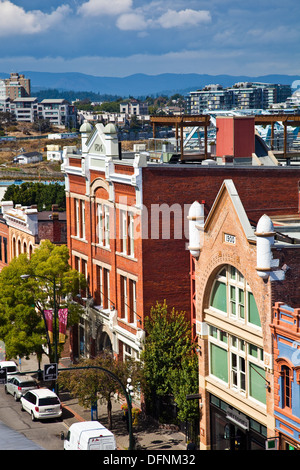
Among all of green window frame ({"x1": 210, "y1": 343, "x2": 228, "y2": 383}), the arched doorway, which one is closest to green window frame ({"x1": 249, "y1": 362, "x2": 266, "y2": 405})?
green window frame ({"x1": 210, "y1": 343, "x2": 228, "y2": 383})

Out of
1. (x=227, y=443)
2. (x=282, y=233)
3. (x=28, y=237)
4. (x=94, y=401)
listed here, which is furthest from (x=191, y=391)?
(x=28, y=237)

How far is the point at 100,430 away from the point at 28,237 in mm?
28452

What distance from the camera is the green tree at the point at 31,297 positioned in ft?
158

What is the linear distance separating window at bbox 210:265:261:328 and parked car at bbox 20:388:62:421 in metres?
12.9

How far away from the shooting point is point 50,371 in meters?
35.5

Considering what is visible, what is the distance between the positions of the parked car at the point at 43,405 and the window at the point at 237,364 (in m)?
11.5

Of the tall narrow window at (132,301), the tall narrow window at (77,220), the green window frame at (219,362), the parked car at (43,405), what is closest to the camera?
the green window frame at (219,362)

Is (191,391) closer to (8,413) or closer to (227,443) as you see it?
(227,443)

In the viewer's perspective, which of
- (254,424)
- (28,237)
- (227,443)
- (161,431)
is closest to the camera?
(254,424)

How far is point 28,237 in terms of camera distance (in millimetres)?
61469

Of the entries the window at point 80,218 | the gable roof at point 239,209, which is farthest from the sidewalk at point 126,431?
the gable roof at point 239,209

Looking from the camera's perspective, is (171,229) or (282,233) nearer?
(282,233)

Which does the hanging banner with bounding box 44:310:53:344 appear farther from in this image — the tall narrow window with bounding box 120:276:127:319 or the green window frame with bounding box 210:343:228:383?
the green window frame with bounding box 210:343:228:383

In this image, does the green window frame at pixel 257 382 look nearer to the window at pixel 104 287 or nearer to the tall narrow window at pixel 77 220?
the window at pixel 104 287
